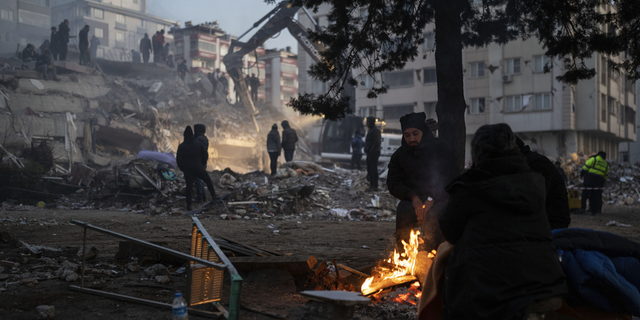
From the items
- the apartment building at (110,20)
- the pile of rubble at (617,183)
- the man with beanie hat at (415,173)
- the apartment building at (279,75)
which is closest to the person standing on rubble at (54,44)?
the pile of rubble at (617,183)

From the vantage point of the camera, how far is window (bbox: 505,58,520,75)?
1312 inches

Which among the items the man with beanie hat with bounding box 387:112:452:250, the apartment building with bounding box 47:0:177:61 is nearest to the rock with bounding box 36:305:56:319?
the man with beanie hat with bounding box 387:112:452:250

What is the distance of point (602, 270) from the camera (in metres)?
2.43

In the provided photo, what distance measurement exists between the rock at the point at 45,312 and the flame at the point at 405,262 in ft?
8.03

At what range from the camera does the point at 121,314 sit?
11.7 ft

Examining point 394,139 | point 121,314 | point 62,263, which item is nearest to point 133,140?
point 394,139

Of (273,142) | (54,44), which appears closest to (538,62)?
(273,142)

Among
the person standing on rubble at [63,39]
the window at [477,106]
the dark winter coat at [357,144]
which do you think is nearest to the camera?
the dark winter coat at [357,144]

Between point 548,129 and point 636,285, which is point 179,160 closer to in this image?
point 636,285

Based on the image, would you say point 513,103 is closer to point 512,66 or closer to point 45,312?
point 512,66

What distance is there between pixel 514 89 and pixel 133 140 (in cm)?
2569

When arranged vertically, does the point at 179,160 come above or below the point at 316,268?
above

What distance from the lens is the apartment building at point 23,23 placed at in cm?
4406

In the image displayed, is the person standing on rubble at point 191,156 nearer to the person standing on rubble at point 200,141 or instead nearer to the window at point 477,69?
the person standing on rubble at point 200,141
